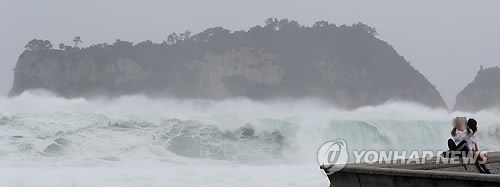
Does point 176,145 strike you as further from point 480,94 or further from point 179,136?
point 480,94

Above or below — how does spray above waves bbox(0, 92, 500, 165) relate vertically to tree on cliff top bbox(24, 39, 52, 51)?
below

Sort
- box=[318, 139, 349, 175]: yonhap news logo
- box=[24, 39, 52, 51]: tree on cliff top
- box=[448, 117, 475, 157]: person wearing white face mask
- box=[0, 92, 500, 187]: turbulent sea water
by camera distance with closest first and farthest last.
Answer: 1. box=[318, 139, 349, 175]: yonhap news logo
2. box=[448, 117, 475, 157]: person wearing white face mask
3. box=[0, 92, 500, 187]: turbulent sea water
4. box=[24, 39, 52, 51]: tree on cliff top

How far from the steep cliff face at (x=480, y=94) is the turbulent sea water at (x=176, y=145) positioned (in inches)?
3422

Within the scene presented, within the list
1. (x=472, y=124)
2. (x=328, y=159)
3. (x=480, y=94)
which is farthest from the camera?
(x=480, y=94)

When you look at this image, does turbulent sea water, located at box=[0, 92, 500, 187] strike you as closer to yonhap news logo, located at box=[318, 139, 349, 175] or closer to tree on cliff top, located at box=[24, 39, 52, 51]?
yonhap news logo, located at box=[318, 139, 349, 175]

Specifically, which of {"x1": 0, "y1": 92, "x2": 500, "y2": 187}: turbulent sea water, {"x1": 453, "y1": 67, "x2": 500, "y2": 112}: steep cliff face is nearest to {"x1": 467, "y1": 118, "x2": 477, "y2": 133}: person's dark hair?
{"x1": 0, "y1": 92, "x2": 500, "y2": 187}: turbulent sea water

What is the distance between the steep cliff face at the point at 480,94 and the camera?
116m

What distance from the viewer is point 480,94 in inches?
4611

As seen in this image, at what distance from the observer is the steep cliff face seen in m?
116

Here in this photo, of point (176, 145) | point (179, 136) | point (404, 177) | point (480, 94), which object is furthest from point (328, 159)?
point (480, 94)

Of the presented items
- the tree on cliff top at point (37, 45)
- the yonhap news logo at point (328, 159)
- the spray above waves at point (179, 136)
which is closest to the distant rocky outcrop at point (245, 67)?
the tree on cliff top at point (37, 45)

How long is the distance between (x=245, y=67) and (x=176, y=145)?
80.7 metres

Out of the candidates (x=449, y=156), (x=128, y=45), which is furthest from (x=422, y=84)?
(x=449, y=156)

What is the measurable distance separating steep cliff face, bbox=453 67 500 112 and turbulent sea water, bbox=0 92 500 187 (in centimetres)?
8692
